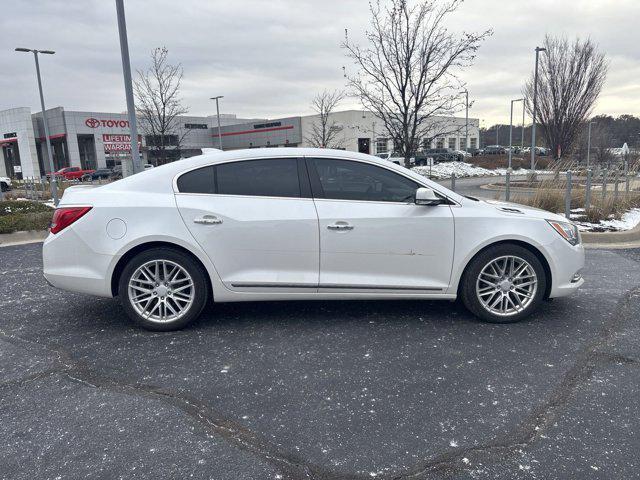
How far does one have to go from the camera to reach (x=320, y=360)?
3.63 meters

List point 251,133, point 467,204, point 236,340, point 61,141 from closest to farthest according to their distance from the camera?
point 236,340 < point 467,204 < point 61,141 < point 251,133

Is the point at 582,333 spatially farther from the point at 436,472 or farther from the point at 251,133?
the point at 251,133

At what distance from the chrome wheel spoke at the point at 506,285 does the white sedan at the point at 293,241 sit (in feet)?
0.03

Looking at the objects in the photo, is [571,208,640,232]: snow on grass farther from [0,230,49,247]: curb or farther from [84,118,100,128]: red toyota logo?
[84,118,100,128]: red toyota logo

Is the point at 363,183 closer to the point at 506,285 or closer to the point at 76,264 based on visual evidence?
the point at 506,285

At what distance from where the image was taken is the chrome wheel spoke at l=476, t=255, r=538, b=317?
4.29 meters

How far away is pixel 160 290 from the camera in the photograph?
416cm

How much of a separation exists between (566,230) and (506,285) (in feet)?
2.52

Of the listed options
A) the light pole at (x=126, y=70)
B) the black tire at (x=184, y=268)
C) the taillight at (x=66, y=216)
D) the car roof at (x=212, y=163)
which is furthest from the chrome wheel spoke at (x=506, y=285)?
the light pole at (x=126, y=70)

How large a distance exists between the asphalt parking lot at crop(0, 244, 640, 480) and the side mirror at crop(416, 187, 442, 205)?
3.65 feet

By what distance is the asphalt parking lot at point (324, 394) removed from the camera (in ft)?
8.04

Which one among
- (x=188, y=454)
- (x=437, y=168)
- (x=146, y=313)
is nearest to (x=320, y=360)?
(x=188, y=454)

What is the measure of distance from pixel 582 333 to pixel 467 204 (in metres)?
1.47

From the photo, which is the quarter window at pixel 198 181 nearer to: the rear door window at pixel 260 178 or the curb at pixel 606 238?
the rear door window at pixel 260 178
